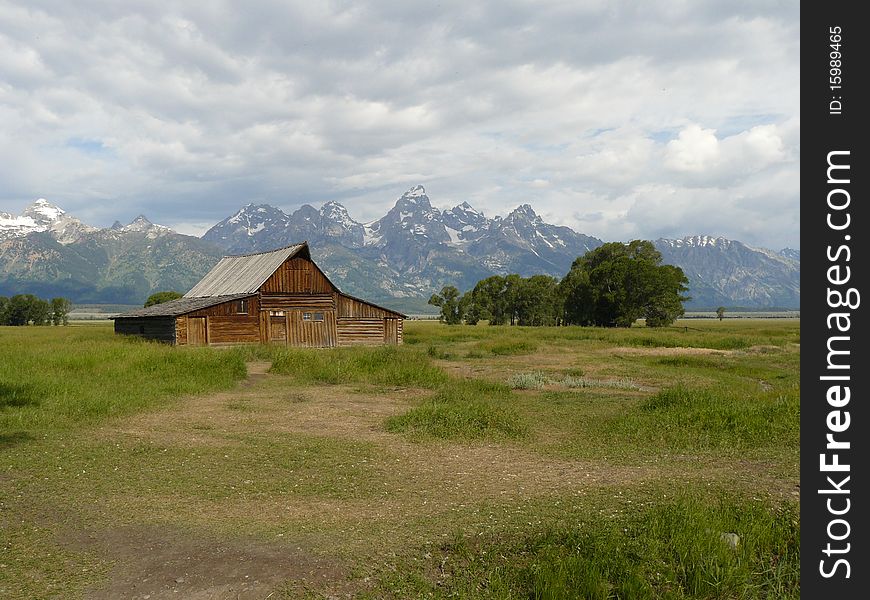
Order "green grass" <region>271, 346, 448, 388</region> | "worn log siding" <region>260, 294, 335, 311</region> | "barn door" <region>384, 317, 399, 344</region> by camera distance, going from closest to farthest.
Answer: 1. "green grass" <region>271, 346, 448, 388</region>
2. "worn log siding" <region>260, 294, 335, 311</region>
3. "barn door" <region>384, 317, 399, 344</region>

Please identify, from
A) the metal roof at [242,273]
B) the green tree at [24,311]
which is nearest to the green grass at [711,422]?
the metal roof at [242,273]

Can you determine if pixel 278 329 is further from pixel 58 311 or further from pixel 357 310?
pixel 58 311

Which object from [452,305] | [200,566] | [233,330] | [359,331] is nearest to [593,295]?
[452,305]

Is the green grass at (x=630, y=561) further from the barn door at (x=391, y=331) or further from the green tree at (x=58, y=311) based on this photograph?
the green tree at (x=58, y=311)

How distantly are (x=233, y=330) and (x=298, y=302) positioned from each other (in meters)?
5.32

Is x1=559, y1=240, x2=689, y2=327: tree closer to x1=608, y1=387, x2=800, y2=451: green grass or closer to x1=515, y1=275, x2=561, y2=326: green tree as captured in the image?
x1=515, y1=275, x2=561, y2=326: green tree

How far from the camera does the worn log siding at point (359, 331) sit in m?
47.8

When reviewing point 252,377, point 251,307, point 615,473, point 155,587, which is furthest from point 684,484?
point 251,307

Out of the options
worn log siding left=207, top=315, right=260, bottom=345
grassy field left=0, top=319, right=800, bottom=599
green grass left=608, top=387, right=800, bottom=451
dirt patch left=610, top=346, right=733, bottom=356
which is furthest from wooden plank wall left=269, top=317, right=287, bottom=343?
green grass left=608, top=387, right=800, bottom=451

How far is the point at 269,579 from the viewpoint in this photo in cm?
664

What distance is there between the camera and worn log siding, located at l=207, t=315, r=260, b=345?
42500 millimetres

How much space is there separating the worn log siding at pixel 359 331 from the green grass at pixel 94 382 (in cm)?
2088
